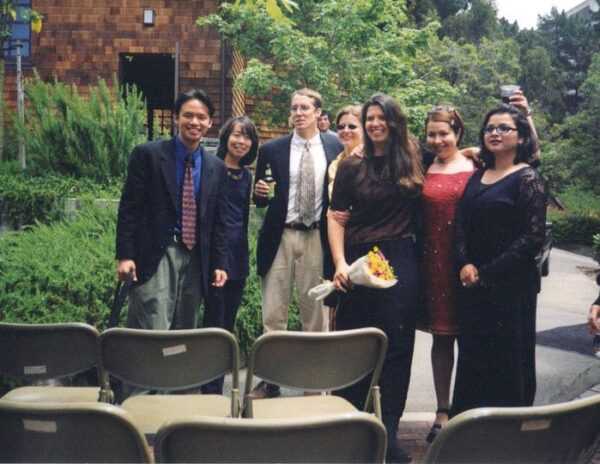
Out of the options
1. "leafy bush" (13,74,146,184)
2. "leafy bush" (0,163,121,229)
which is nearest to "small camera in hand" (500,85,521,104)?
"leafy bush" (0,163,121,229)

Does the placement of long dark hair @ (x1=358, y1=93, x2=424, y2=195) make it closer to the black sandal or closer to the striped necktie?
the striped necktie

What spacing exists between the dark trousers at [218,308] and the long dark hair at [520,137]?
181cm

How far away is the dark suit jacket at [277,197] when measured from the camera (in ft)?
17.2

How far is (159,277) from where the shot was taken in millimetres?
4402

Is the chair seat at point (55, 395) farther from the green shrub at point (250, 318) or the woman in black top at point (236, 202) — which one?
the green shrub at point (250, 318)

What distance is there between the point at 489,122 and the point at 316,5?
→ 32.5 feet

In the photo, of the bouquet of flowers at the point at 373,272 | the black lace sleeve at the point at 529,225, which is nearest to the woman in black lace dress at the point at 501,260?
the black lace sleeve at the point at 529,225

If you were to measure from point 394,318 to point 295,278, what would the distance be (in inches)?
48.8

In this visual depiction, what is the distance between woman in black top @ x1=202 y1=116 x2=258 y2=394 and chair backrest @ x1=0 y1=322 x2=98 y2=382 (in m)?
1.68

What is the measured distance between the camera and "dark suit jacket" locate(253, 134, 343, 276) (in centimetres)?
524

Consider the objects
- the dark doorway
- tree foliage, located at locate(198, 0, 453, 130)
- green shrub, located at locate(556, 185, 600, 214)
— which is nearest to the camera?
tree foliage, located at locate(198, 0, 453, 130)

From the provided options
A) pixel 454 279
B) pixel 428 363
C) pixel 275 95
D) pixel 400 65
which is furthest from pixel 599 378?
pixel 275 95

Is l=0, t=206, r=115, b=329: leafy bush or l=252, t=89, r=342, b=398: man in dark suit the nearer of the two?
l=252, t=89, r=342, b=398: man in dark suit

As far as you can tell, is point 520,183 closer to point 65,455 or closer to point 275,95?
point 65,455
